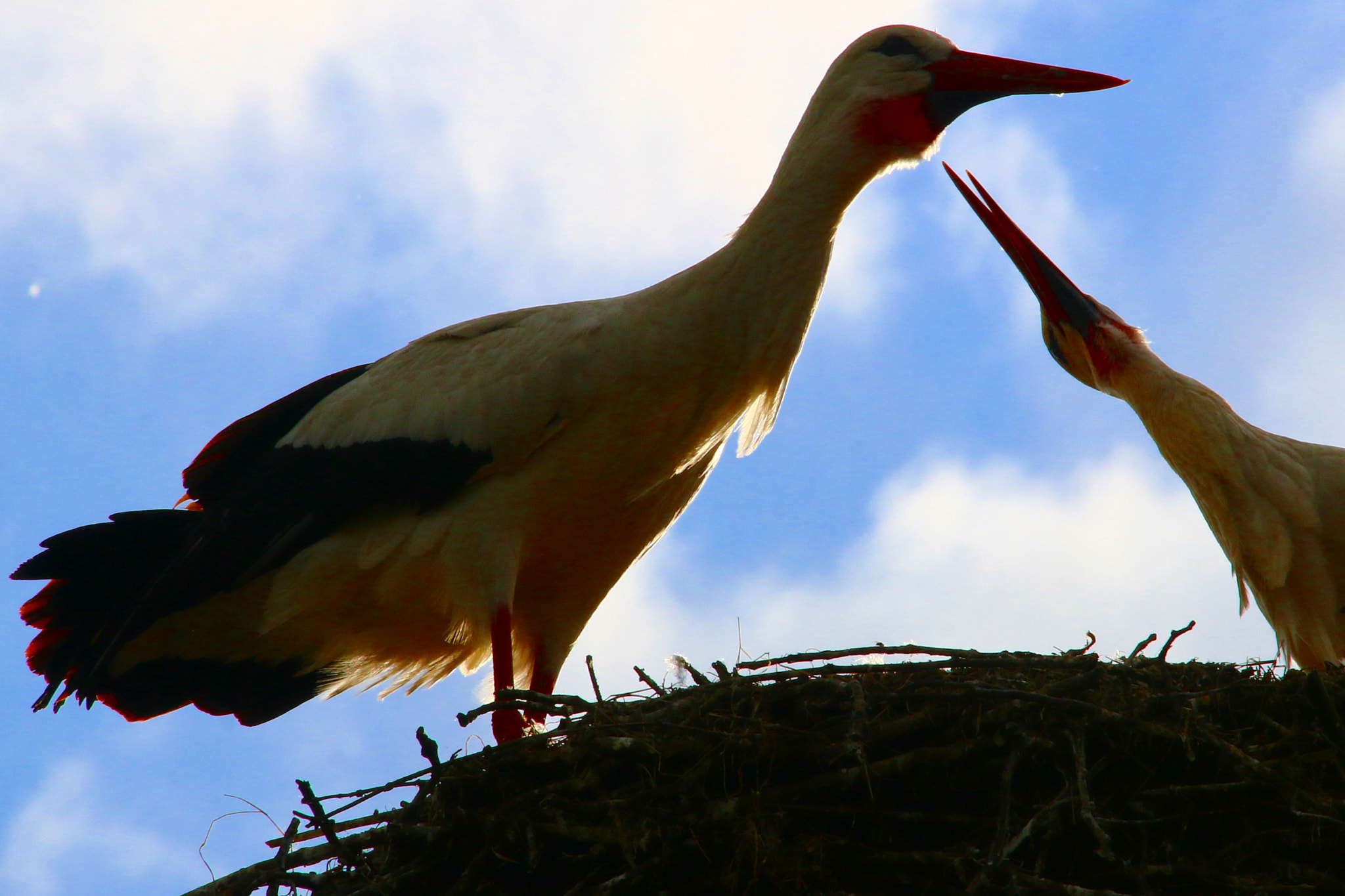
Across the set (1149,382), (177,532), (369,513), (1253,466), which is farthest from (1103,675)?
(177,532)

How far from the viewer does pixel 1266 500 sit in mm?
4215

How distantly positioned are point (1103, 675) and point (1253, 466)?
141 cm

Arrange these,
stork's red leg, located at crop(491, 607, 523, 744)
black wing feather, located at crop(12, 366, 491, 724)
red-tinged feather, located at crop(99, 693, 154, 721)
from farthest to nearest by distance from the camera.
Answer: red-tinged feather, located at crop(99, 693, 154, 721)
black wing feather, located at crop(12, 366, 491, 724)
stork's red leg, located at crop(491, 607, 523, 744)

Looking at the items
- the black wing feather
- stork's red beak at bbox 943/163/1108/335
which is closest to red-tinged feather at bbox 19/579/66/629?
the black wing feather

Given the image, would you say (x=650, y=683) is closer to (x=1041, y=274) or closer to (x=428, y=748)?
(x=428, y=748)

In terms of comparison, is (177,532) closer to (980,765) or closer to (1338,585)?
(980,765)

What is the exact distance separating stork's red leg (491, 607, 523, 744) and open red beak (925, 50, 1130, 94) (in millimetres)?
2190

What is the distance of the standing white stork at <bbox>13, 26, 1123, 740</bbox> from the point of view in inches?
159

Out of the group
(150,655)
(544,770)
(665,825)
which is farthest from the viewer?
(150,655)

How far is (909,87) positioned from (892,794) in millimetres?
2294

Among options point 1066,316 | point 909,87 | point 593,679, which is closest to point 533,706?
point 593,679

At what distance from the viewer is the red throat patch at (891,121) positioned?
4.22m

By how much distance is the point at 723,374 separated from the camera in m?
4.11

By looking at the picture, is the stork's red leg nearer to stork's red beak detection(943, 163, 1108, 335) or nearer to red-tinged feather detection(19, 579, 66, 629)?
red-tinged feather detection(19, 579, 66, 629)
